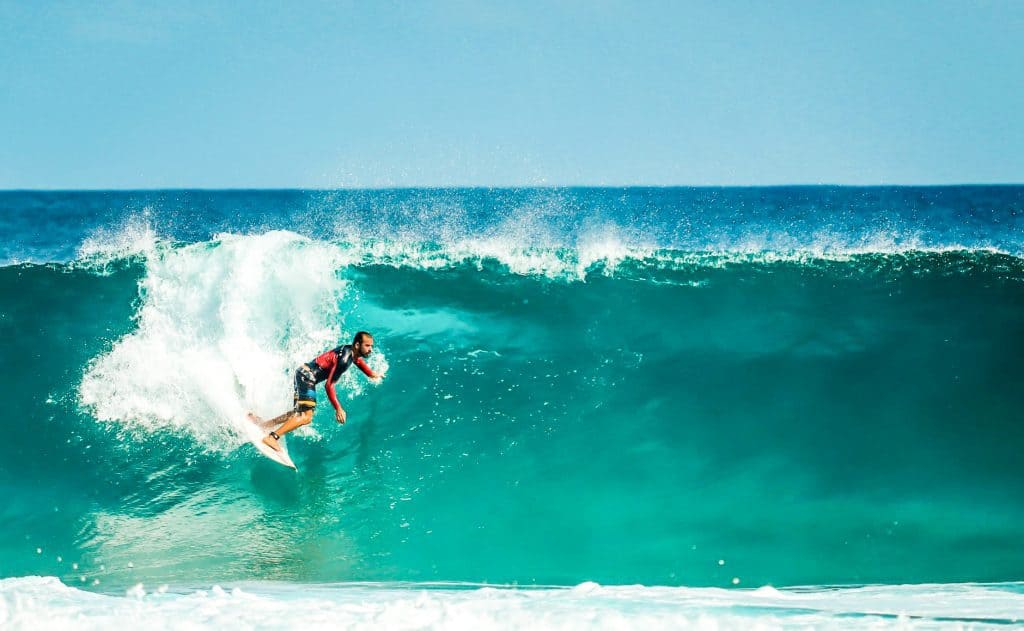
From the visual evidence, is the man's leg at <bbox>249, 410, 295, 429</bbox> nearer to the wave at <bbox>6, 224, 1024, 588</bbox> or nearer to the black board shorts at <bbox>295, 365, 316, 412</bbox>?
the black board shorts at <bbox>295, 365, 316, 412</bbox>

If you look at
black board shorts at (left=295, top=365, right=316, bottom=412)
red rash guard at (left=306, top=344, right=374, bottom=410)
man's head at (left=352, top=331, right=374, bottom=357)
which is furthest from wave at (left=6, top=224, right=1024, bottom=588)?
man's head at (left=352, top=331, right=374, bottom=357)

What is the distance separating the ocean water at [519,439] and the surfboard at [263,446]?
0.12 meters

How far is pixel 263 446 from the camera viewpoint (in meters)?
6.71

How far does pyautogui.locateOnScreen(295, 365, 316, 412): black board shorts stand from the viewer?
264 inches

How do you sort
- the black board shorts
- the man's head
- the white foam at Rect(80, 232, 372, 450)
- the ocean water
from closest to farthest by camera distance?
the ocean water
the man's head
the black board shorts
the white foam at Rect(80, 232, 372, 450)

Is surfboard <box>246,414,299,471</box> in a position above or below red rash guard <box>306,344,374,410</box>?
below

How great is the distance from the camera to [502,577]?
541cm

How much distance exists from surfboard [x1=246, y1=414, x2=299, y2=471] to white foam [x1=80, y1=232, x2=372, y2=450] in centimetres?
27

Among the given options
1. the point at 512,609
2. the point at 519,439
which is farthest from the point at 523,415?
the point at 512,609

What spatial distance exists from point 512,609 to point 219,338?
16.4 ft

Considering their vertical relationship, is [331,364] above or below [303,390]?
above

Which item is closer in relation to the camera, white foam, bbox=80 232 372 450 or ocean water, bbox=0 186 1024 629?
ocean water, bbox=0 186 1024 629

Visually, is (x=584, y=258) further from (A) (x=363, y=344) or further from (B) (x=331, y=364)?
(B) (x=331, y=364)

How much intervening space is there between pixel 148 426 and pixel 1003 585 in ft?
22.5
